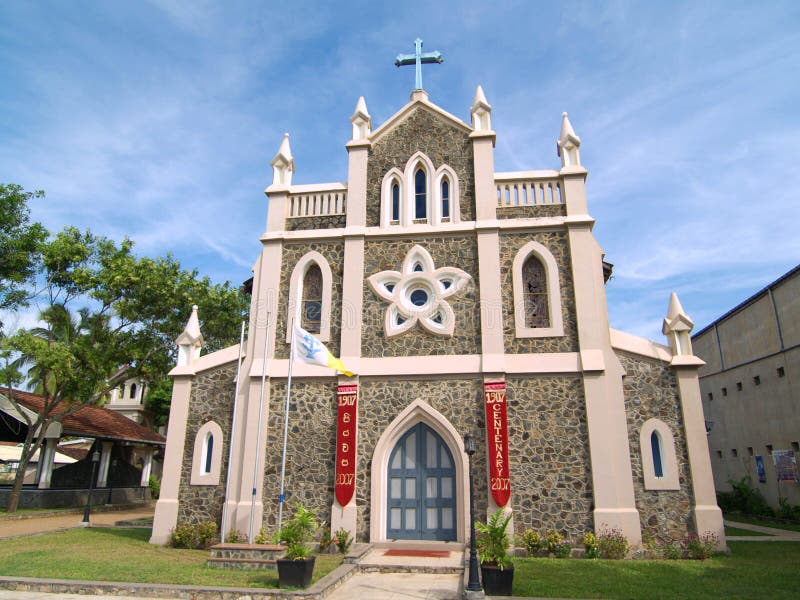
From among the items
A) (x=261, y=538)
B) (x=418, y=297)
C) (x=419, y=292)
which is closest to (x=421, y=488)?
(x=261, y=538)

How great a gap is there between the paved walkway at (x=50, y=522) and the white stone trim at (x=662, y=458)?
16908 mm

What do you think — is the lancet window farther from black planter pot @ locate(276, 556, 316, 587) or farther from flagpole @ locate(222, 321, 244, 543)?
black planter pot @ locate(276, 556, 316, 587)

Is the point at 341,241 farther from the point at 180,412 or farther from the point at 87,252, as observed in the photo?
the point at 87,252

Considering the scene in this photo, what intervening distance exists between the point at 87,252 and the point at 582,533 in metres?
20.9

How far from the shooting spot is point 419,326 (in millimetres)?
14977

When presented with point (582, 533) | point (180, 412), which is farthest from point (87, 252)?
point (582, 533)

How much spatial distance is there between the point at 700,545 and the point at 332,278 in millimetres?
11034

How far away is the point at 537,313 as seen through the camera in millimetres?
14898

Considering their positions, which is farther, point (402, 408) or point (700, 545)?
point (402, 408)

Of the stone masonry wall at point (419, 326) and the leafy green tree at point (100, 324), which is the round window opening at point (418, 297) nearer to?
the stone masonry wall at point (419, 326)

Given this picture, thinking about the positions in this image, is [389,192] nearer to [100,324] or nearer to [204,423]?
[204,423]

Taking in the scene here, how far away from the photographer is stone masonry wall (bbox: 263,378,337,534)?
14.0m

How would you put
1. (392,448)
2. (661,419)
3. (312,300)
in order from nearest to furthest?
(661,419) → (392,448) → (312,300)

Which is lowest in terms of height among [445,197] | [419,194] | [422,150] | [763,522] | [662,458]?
[763,522]
